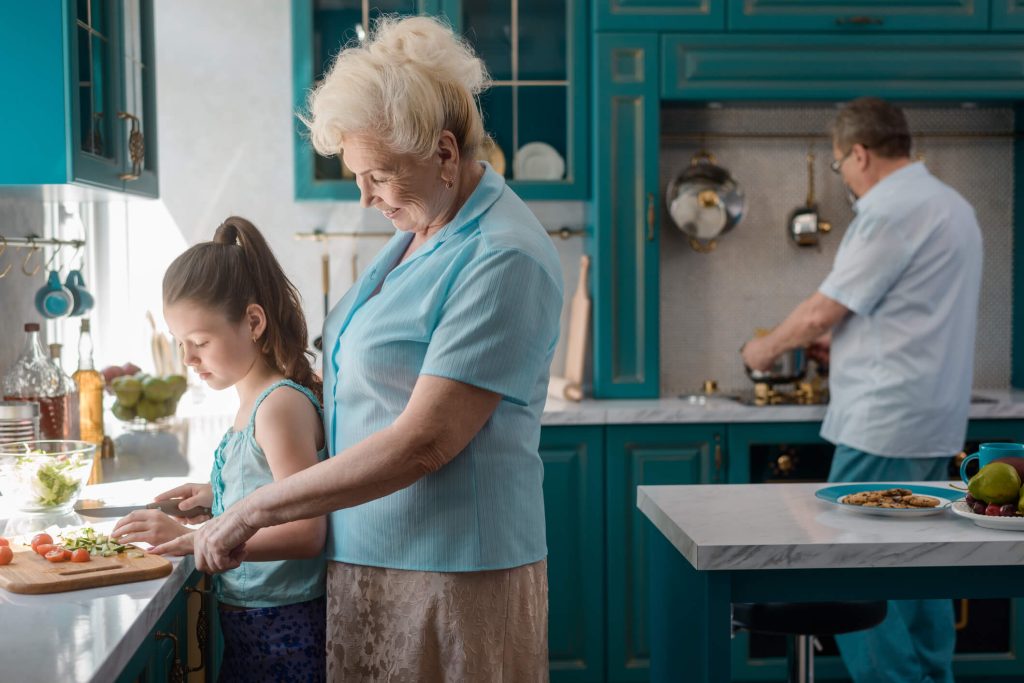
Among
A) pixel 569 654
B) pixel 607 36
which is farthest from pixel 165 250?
A: pixel 569 654

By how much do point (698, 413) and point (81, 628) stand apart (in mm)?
Result: 2242

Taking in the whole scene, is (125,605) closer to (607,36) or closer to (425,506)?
(425,506)

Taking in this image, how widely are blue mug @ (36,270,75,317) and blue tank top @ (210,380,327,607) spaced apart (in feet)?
3.57

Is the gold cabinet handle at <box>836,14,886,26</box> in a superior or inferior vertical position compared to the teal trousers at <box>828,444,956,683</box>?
superior

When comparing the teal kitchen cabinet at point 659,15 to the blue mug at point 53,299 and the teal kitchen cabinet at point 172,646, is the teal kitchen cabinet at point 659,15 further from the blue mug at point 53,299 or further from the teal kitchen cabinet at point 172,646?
the teal kitchen cabinet at point 172,646

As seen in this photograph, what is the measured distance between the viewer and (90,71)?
7.00 feet

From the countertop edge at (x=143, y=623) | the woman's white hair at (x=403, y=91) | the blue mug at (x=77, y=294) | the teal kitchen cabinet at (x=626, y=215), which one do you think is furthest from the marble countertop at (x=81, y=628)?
the teal kitchen cabinet at (x=626, y=215)

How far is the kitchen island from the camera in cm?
170

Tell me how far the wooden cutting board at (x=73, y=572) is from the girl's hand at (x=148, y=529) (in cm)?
6

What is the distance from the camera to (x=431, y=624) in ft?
4.95

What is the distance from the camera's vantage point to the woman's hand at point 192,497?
1832mm

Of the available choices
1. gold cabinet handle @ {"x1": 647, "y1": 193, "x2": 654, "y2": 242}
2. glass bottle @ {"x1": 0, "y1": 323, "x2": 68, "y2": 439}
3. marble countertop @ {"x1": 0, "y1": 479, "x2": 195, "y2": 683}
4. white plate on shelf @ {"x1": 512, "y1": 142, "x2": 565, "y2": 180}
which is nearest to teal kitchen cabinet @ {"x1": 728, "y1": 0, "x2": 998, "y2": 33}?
gold cabinet handle @ {"x1": 647, "y1": 193, "x2": 654, "y2": 242}

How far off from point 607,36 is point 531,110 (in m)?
0.33

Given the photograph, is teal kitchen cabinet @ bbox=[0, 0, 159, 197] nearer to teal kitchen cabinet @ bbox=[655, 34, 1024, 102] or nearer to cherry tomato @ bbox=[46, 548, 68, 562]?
cherry tomato @ bbox=[46, 548, 68, 562]
